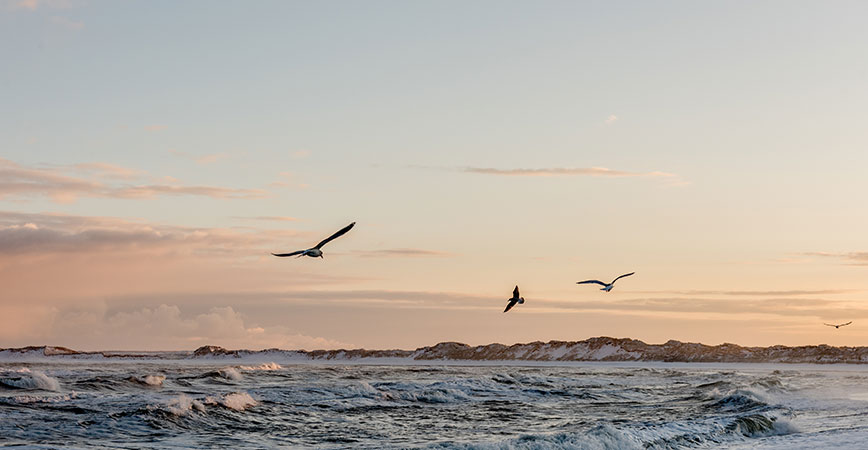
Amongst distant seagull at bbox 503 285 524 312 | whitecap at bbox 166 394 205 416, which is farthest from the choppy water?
distant seagull at bbox 503 285 524 312

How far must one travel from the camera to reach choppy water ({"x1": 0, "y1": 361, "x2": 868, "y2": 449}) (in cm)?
2253

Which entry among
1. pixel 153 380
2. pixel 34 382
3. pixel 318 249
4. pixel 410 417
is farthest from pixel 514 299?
pixel 34 382

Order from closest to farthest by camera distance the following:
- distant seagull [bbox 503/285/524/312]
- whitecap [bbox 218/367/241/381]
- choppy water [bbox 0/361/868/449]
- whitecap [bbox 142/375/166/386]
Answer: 1. choppy water [bbox 0/361/868/449]
2. distant seagull [bbox 503/285/524/312]
3. whitecap [bbox 142/375/166/386]
4. whitecap [bbox 218/367/241/381]

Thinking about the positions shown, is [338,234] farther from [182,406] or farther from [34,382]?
[34,382]

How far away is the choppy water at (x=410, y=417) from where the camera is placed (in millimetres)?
22531

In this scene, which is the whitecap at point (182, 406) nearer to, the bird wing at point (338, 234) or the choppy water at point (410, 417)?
the choppy water at point (410, 417)

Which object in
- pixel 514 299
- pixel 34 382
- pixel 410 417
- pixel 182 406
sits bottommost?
pixel 410 417

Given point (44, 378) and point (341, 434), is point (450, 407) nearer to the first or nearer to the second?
point (341, 434)

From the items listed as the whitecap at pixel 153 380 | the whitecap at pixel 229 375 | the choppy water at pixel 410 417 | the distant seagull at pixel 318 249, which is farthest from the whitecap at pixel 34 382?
the distant seagull at pixel 318 249

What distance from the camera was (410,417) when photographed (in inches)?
1170

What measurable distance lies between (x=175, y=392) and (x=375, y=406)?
960 centimetres

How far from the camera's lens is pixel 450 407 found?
34.3 metres

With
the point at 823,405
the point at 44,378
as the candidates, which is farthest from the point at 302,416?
the point at 823,405

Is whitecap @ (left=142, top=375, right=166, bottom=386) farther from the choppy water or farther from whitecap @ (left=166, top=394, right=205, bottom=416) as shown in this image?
whitecap @ (left=166, top=394, right=205, bottom=416)
